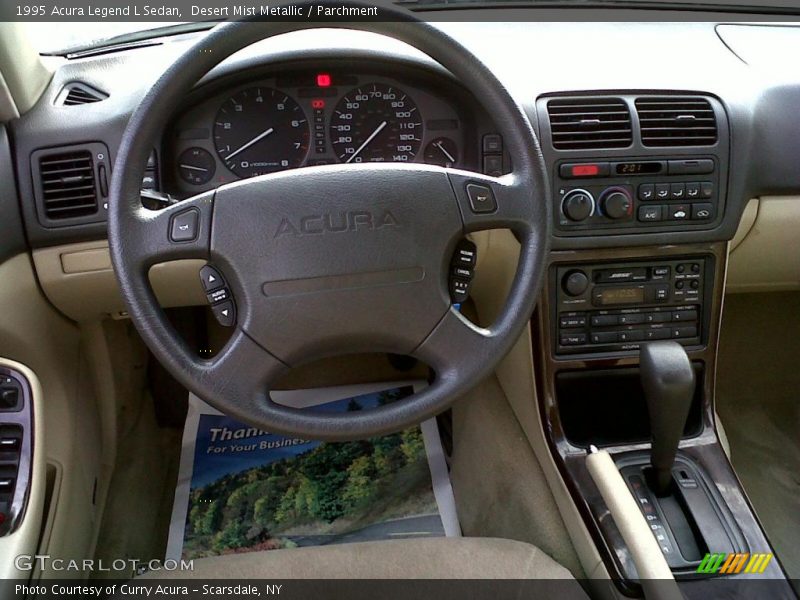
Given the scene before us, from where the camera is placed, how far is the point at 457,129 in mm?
1128

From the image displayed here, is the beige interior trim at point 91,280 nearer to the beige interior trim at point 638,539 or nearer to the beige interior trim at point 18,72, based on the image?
the beige interior trim at point 18,72

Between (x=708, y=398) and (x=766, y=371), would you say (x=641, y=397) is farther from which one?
(x=766, y=371)

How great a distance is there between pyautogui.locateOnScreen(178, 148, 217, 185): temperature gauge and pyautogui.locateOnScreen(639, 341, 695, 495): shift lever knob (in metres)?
0.69

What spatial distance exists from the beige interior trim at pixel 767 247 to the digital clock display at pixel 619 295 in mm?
225

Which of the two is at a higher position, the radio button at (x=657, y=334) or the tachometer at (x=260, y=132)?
the tachometer at (x=260, y=132)

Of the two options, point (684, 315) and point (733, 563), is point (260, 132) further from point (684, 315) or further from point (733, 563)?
point (733, 563)

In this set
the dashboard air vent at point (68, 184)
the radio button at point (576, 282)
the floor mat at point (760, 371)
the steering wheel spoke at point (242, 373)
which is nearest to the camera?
the steering wheel spoke at point (242, 373)

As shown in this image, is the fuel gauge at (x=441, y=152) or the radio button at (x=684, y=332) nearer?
the fuel gauge at (x=441, y=152)

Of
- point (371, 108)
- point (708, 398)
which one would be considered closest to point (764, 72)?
point (708, 398)

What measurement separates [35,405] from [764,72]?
131 cm

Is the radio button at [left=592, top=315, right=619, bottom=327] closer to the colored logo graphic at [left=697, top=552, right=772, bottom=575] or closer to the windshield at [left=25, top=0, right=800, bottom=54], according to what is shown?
the colored logo graphic at [left=697, top=552, right=772, bottom=575]

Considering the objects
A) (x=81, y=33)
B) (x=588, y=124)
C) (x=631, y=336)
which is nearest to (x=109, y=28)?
(x=81, y=33)

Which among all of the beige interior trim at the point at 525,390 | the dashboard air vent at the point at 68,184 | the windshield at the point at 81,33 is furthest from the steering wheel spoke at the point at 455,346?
the windshield at the point at 81,33

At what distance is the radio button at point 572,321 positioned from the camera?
4.01 feet
